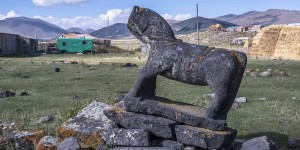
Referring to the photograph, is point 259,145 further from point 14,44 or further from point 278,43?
point 14,44

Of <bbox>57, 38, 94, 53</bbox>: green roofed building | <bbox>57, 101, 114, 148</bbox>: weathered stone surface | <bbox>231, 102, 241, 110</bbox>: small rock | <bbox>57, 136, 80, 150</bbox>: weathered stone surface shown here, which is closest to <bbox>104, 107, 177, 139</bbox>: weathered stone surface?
<bbox>57, 101, 114, 148</bbox>: weathered stone surface

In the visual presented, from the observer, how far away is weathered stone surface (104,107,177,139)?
8.14 metres

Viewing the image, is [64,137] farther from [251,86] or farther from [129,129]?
[251,86]

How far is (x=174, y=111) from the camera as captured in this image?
8.29 metres

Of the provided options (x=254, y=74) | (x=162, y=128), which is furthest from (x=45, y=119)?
(x=254, y=74)

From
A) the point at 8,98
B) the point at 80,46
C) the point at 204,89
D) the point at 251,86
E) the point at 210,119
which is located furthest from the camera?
the point at 80,46

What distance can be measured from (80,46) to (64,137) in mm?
63024

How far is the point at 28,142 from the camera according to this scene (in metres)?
9.40

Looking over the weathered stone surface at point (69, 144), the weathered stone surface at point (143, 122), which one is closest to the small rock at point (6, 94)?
the weathered stone surface at point (69, 144)

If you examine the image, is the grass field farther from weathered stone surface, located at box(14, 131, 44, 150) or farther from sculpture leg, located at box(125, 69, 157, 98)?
sculpture leg, located at box(125, 69, 157, 98)

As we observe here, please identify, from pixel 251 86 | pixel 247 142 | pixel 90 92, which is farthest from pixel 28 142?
pixel 251 86

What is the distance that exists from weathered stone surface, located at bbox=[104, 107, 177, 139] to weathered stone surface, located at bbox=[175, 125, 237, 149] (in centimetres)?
14

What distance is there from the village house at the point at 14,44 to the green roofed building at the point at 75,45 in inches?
155

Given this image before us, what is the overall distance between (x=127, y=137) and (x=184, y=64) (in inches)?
58.3
